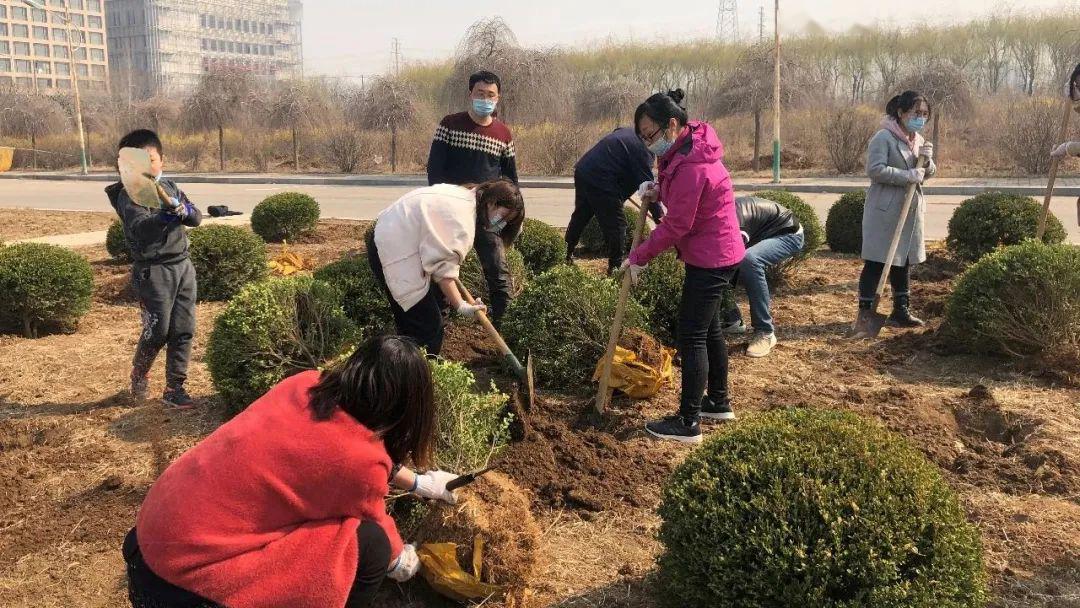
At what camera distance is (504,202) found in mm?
3953

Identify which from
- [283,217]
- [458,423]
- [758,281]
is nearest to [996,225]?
[758,281]

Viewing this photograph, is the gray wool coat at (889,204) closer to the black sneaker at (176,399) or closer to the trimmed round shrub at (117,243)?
the black sneaker at (176,399)

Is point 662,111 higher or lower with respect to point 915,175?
higher

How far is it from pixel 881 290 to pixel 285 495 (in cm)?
499

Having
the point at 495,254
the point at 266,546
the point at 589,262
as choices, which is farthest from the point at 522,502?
the point at 589,262

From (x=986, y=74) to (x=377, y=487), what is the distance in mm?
40196

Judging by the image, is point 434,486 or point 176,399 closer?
point 434,486

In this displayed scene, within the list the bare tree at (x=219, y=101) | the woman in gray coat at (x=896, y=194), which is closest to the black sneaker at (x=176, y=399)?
the woman in gray coat at (x=896, y=194)

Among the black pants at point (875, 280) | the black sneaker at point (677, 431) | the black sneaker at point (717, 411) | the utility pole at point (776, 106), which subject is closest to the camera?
the black sneaker at point (677, 431)

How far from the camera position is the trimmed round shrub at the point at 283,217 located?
1115 centimetres

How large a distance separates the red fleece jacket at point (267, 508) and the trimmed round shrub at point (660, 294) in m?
3.52

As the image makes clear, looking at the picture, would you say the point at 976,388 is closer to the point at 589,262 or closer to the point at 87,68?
the point at 589,262

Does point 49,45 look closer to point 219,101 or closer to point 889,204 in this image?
point 219,101

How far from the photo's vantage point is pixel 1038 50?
1383 inches
